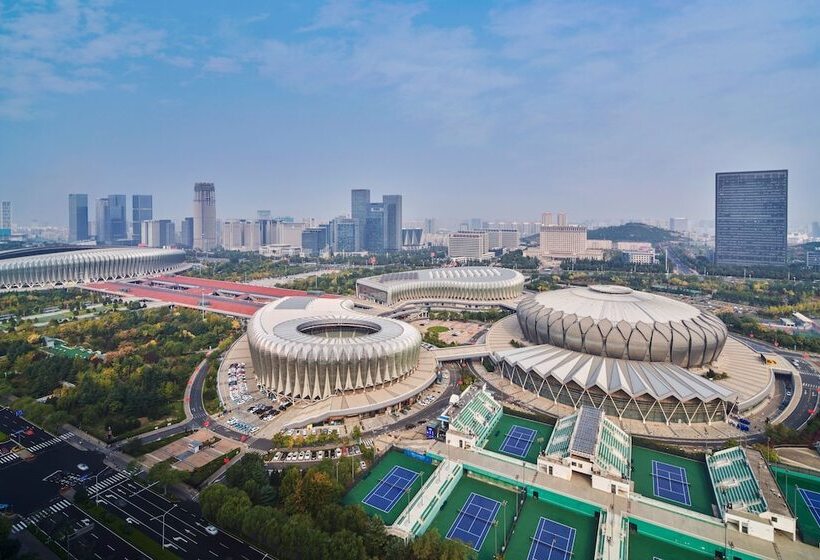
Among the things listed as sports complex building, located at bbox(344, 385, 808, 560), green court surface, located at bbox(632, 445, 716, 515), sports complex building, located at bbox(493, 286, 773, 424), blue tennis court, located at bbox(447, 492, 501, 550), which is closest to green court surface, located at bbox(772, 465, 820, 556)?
sports complex building, located at bbox(344, 385, 808, 560)

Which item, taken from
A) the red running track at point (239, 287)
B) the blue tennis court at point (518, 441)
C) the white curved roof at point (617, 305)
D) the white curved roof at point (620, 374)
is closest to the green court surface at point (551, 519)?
the blue tennis court at point (518, 441)

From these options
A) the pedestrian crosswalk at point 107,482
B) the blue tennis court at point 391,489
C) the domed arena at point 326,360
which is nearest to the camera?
the blue tennis court at point 391,489

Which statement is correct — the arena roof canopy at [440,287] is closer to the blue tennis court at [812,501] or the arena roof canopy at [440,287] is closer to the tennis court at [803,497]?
the tennis court at [803,497]

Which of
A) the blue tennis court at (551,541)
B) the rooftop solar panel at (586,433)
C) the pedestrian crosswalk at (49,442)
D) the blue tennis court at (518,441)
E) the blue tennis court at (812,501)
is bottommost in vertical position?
the blue tennis court at (551,541)

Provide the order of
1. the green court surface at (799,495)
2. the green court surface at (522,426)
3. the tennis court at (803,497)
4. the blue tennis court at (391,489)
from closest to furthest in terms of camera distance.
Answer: the green court surface at (799,495)
the tennis court at (803,497)
the blue tennis court at (391,489)
the green court surface at (522,426)

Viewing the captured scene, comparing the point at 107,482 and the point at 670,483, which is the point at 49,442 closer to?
the point at 107,482

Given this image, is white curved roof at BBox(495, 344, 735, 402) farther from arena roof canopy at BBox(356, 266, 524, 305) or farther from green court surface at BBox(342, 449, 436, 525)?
arena roof canopy at BBox(356, 266, 524, 305)

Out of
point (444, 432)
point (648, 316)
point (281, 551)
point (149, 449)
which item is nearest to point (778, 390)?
point (648, 316)
